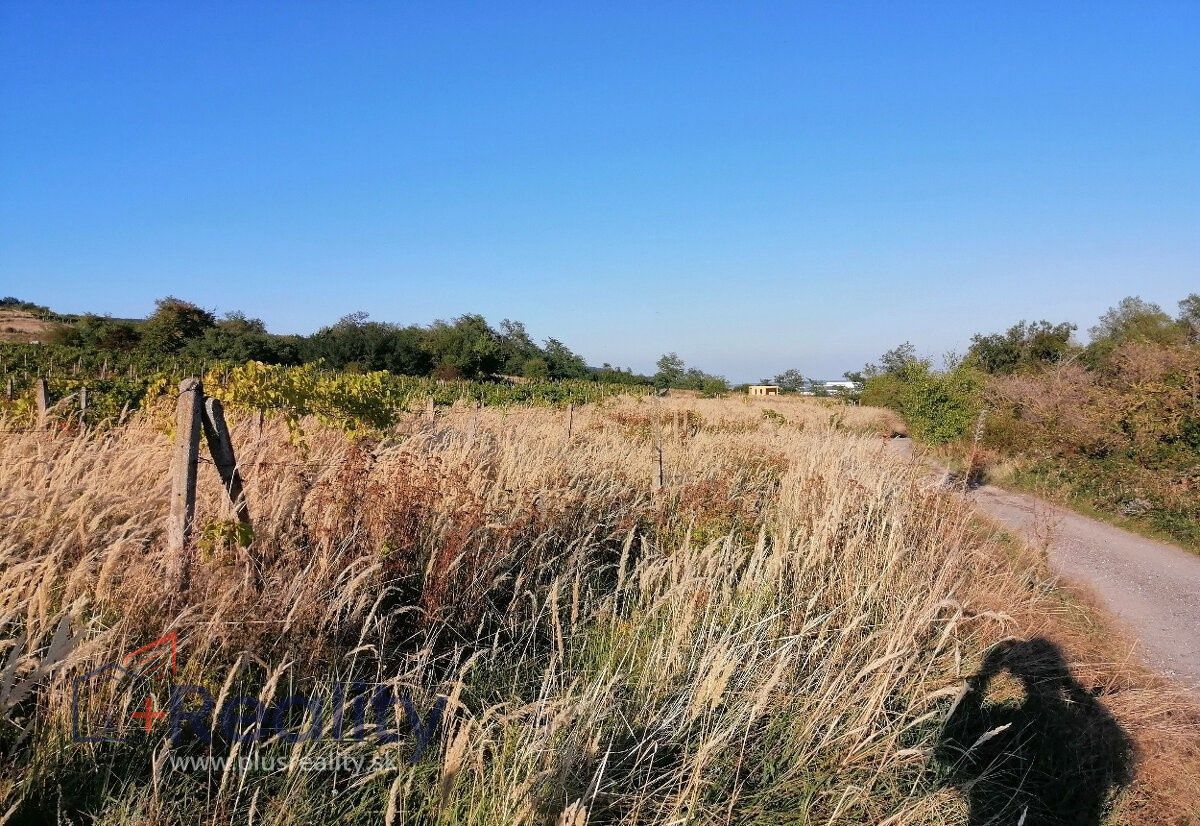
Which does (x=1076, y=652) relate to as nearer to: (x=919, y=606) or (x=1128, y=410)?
(x=919, y=606)

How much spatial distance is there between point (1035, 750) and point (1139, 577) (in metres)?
4.78

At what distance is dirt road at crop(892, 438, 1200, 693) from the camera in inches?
210

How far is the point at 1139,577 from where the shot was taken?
729cm

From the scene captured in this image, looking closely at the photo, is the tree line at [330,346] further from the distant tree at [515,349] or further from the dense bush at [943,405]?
the dense bush at [943,405]

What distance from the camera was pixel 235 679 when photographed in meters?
2.64

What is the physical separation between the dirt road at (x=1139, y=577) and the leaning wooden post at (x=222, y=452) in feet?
20.3

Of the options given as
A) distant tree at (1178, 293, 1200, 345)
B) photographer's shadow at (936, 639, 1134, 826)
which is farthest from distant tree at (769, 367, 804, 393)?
photographer's shadow at (936, 639, 1134, 826)

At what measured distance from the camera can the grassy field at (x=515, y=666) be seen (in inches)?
87.1

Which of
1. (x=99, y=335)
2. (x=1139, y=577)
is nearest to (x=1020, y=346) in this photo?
(x=1139, y=577)

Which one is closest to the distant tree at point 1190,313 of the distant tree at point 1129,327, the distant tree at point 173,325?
the distant tree at point 1129,327

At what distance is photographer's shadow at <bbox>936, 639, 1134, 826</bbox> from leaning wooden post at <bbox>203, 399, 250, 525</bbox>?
3518 mm

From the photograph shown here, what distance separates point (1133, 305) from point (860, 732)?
5140 cm

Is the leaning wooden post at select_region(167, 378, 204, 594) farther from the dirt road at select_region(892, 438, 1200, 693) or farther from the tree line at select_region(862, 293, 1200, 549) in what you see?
the tree line at select_region(862, 293, 1200, 549)

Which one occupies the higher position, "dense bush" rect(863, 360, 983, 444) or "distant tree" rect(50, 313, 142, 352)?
"distant tree" rect(50, 313, 142, 352)
